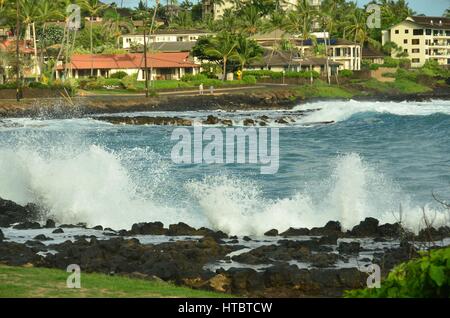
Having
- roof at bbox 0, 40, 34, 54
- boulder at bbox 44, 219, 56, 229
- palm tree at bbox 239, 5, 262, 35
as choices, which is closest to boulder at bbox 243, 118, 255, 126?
roof at bbox 0, 40, 34, 54

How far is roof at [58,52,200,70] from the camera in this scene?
326 ft

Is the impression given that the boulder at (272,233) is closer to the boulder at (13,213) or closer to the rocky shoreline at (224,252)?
the rocky shoreline at (224,252)

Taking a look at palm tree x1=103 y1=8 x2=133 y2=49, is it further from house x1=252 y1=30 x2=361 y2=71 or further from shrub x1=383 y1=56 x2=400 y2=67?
shrub x1=383 y1=56 x2=400 y2=67

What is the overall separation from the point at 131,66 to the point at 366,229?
80.4 metres

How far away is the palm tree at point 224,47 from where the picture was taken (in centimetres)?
9925

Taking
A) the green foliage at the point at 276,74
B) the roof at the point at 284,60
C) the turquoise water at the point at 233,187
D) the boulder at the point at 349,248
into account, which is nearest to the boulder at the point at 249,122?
the turquoise water at the point at 233,187

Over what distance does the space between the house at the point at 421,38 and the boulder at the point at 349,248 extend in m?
115

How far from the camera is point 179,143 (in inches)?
1956

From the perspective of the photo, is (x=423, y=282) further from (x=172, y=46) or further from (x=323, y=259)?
(x=172, y=46)

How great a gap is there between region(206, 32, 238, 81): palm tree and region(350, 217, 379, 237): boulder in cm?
7682

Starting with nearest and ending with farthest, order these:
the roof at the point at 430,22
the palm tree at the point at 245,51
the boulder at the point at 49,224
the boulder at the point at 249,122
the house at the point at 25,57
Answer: the boulder at the point at 49,224, the boulder at the point at 249,122, the house at the point at 25,57, the palm tree at the point at 245,51, the roof at the point at 430,22

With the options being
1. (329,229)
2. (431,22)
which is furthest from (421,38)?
(329,229)
